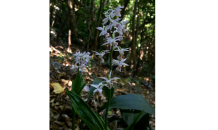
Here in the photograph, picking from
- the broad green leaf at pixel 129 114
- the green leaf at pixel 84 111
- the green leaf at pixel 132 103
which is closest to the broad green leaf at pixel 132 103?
the green leaf at pixel 132 103

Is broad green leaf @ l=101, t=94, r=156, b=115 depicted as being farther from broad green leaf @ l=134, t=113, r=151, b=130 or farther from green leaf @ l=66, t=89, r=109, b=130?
green leaf @ l=66, t=89, r=109, b=130

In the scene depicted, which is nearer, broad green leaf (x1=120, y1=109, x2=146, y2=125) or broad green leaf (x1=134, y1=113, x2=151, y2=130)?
broad green leaf (x1=134, y1=113, x2=151, y2=130)

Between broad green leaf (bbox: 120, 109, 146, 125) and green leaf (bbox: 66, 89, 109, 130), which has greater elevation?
green leaf (bbox: 66, 89, 109, 130)

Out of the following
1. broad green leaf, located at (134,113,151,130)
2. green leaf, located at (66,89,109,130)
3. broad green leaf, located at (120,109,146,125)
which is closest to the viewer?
green leaf, located at (66,89,109,130)

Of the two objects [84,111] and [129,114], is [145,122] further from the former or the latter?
[84,111]

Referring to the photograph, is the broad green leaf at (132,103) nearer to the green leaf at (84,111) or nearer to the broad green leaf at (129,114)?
the broad green leaf at (129,114)

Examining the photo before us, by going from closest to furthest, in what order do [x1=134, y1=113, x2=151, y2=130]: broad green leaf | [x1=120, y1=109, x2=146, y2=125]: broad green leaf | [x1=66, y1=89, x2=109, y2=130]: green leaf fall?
[x1=66, y1=89, x2=109, y2=130]: green leaf
[x1=134, y1=113, x2=151, y2=130]: broad green leaf
[x1=120, y1=109, x2=146, y2=125]: broad green leaf

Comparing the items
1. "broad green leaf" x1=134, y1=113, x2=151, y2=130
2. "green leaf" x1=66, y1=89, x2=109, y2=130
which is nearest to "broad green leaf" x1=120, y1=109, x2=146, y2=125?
"broad green leaf" x1=134, y1=113, x2=151, y2=130

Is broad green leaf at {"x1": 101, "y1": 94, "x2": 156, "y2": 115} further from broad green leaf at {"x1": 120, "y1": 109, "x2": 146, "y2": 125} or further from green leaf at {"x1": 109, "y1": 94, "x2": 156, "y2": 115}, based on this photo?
broad green leaf at {"x1": 120, "y1": 109, "x2": 146, "y2": 125}

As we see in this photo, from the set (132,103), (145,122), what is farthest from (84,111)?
(145,122)

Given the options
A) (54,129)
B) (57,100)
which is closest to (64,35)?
(57,100)
